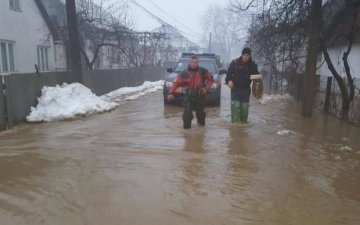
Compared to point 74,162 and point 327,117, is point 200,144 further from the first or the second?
point 327,117

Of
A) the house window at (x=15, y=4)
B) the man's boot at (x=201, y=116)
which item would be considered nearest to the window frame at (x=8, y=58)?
the house window at (x=15, y=4)

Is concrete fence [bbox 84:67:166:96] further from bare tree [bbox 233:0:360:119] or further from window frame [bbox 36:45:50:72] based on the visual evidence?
bare tree [bbox 233:0:360:119]

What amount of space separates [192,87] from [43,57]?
1436 centimetres

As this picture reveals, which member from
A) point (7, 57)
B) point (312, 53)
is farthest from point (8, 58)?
point (312, 53)

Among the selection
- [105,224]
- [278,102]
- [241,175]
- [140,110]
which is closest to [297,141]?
[241,175]

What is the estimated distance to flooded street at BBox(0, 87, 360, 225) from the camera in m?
4.12

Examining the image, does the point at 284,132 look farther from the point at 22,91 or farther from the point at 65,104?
the point at 22,91

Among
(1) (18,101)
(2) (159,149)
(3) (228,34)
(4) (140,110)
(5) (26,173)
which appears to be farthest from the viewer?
(3) (228,34)

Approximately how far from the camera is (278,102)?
14.6 meters

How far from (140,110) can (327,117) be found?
524cm

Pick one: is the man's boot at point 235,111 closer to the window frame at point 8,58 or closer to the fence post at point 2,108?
the fence post at point 2,108

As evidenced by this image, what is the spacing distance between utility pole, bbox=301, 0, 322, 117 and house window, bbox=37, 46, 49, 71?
14203mm

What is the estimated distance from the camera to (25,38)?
1823 cm

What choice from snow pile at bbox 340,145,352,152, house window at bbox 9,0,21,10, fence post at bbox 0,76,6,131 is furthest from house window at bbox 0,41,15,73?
snow pile at bbox 340,145,352,152
